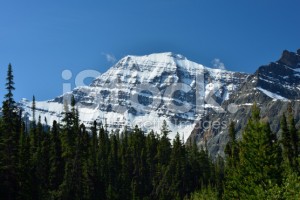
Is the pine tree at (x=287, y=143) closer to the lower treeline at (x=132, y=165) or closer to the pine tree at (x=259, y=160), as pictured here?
the lower treeline at (x=132, y=165)

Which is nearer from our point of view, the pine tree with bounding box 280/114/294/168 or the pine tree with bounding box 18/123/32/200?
the pine tree with bounding box 18/123/32/200

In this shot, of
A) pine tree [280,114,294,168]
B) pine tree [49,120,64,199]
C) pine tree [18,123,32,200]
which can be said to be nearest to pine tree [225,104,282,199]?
pine tree [18,123,32,200]

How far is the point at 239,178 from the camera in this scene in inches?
2436

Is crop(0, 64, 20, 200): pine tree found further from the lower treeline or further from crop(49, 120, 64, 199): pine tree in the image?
crop(49, 120, 64, 199): pine tree

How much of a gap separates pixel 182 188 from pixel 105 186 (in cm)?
2796

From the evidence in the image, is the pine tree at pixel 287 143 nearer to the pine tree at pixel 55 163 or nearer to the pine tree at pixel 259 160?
the pine tree at pixel 259 160

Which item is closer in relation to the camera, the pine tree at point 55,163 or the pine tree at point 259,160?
the pine tree at point 259,160

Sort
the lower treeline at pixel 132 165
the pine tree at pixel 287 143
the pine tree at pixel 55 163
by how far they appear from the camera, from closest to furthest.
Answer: the lower treeline at pixel 132 165 → the pine tree at pixel 55 163 → the pine tree at pixel 287 143

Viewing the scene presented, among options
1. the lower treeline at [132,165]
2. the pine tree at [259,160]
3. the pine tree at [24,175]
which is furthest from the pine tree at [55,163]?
the pine tree at [259,160]

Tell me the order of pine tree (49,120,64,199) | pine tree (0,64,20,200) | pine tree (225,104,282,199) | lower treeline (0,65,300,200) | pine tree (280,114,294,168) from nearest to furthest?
pine tree (225,104,282,199) → lower treeline (0,65,300,200) → pine tree (0,64,20,200) → pine tree (49,120,64,199) → pine tree (280,114,294,168)

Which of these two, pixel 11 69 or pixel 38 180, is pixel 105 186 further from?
pixel 11 69

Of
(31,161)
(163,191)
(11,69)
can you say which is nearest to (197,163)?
(163,191)

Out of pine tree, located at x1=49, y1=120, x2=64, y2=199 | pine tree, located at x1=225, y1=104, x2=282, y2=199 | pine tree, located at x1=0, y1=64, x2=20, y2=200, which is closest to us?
pine tree, located at x1=225, y1=104, x2=282, y2=199

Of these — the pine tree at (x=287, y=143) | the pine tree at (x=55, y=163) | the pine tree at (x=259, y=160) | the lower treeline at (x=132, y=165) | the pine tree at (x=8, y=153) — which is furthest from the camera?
the pine tree at (x=287, y=143)
